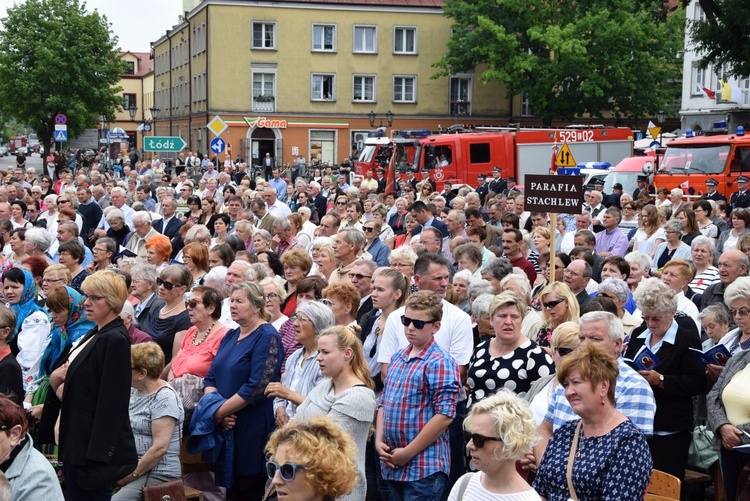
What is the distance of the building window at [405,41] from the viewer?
181 feet

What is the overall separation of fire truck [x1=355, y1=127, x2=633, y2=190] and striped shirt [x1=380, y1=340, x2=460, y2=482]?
2520cm

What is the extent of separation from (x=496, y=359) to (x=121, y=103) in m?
46.3

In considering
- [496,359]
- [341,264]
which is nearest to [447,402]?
[496,359]

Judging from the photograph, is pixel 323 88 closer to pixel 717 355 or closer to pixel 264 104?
pixel 264 104

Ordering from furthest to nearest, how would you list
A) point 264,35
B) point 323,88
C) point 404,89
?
1. point 404,89
2. point 323,88
3. point 264,35

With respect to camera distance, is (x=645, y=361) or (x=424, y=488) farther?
(x=645, y=361)

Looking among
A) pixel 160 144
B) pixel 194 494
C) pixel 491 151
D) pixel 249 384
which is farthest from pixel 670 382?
pixel 491 151

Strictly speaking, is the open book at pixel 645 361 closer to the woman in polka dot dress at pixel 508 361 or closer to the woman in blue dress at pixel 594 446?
the woman in polka dot dress at pixel 508 361

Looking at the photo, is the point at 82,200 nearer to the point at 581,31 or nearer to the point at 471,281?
the point at 471,281

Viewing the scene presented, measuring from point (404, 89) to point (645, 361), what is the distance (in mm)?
50360

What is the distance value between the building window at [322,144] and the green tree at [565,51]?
8.45 meters

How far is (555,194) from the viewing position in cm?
999

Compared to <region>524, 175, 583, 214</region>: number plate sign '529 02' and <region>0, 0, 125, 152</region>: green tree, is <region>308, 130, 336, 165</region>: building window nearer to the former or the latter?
<region>0, 0, 125, 152</region>: green tree

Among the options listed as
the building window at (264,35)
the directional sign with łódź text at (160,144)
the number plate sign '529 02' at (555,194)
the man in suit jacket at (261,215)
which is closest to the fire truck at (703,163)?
the man in suit jacket at (261,215)
